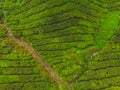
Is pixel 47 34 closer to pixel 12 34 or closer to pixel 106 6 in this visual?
pixel 12 34

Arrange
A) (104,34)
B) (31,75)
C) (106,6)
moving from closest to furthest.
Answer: (31,75), (104,34), (106,6)

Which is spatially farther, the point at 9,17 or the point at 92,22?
the point at 9,17

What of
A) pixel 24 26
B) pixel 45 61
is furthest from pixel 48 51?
pixel 24 26

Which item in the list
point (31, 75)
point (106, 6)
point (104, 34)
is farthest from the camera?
point (106, 6)

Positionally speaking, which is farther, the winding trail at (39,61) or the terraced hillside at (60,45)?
the terraced hillside at (60,45)

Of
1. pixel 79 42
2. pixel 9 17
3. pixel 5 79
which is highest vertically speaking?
pixel 9 17

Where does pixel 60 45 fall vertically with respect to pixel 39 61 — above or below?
above

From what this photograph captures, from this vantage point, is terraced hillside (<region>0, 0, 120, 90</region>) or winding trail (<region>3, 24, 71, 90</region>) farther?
terraced hillside (<region>0, 0, 120, 90</region>)

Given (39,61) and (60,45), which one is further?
(60,45)
